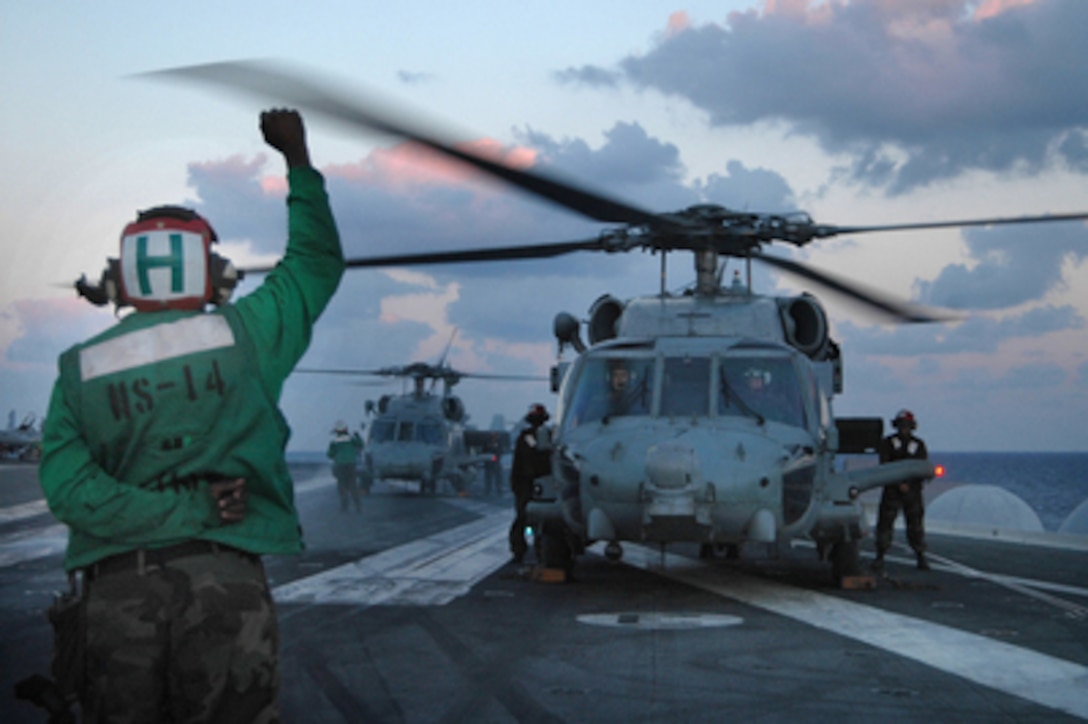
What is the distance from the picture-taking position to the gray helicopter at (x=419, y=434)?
109 ft

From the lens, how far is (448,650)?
7.36 metres

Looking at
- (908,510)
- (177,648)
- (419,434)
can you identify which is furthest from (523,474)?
(419,434)

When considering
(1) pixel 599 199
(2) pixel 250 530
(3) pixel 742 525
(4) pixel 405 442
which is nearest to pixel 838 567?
(3) pixel 742 525

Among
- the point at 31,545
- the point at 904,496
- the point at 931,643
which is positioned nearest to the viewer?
the point at 931,643

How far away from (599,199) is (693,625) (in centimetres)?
308

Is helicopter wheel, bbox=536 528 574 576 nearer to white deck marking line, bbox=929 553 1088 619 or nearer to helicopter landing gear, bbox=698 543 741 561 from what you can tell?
helicopter landing gear, bbox=698 543 741 561

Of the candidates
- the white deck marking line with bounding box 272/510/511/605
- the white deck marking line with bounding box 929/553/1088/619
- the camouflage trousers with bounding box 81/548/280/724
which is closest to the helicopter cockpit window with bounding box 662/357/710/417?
the white deck marking line with bounding box 272/510/511/605

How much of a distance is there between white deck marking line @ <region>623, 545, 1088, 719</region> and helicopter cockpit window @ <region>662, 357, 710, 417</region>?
5.35 feet

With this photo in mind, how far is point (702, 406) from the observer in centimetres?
1077

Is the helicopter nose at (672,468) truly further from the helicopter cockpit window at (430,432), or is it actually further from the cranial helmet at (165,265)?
the helicopter cockpit window at (430,432)

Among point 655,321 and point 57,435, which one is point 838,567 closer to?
point 655,321

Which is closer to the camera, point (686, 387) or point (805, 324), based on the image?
point (686, 387)

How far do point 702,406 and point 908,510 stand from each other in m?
4.06

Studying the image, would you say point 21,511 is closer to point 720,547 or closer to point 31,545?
point 31,545
